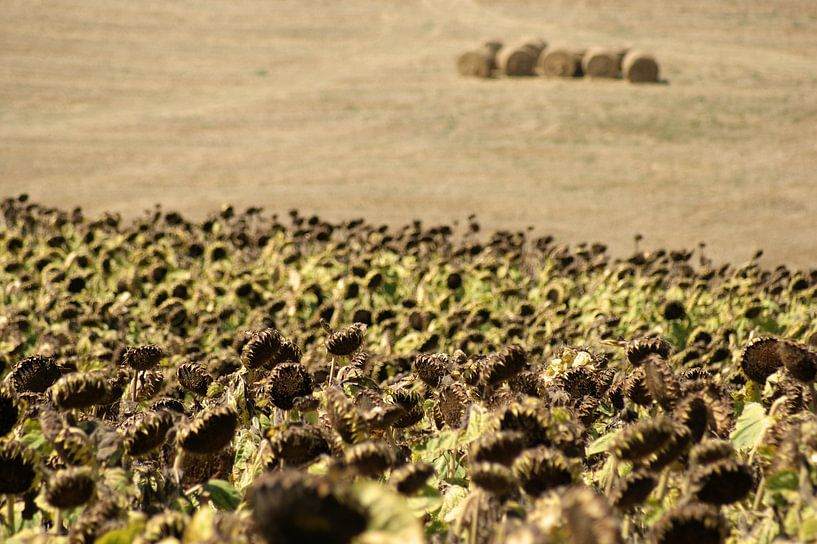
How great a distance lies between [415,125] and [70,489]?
23527 millimetres

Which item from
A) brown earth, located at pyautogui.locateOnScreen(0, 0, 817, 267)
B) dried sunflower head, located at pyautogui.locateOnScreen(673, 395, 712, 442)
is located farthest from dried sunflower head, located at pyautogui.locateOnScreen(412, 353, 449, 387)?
brown earth, located at pyautogui.locateOnScreen(0, 0, 817, 267)

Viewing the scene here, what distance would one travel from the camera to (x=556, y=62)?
3084 centimetres

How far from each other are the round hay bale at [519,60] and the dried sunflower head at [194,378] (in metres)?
29.8

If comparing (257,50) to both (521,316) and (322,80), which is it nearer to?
(322,80)

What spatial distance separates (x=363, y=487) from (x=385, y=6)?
5327 centimetres

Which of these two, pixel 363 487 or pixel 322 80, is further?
pixel 322 80

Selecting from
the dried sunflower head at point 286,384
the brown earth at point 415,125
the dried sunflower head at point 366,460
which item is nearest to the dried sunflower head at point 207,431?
the dried sunflower head at point 366,460

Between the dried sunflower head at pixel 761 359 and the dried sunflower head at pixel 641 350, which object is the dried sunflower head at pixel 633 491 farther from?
the dried sunflower head at pixel 761 359

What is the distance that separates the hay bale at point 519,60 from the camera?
31.3 metres

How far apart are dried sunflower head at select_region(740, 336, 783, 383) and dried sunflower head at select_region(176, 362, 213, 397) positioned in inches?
66.4

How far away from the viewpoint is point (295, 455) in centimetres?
179

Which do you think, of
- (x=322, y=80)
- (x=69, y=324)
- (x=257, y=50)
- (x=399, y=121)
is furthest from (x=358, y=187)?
(x=257, y=50)

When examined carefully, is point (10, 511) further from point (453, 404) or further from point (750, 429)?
point (750, 429)

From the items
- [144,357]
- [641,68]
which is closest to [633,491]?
[144,357]
